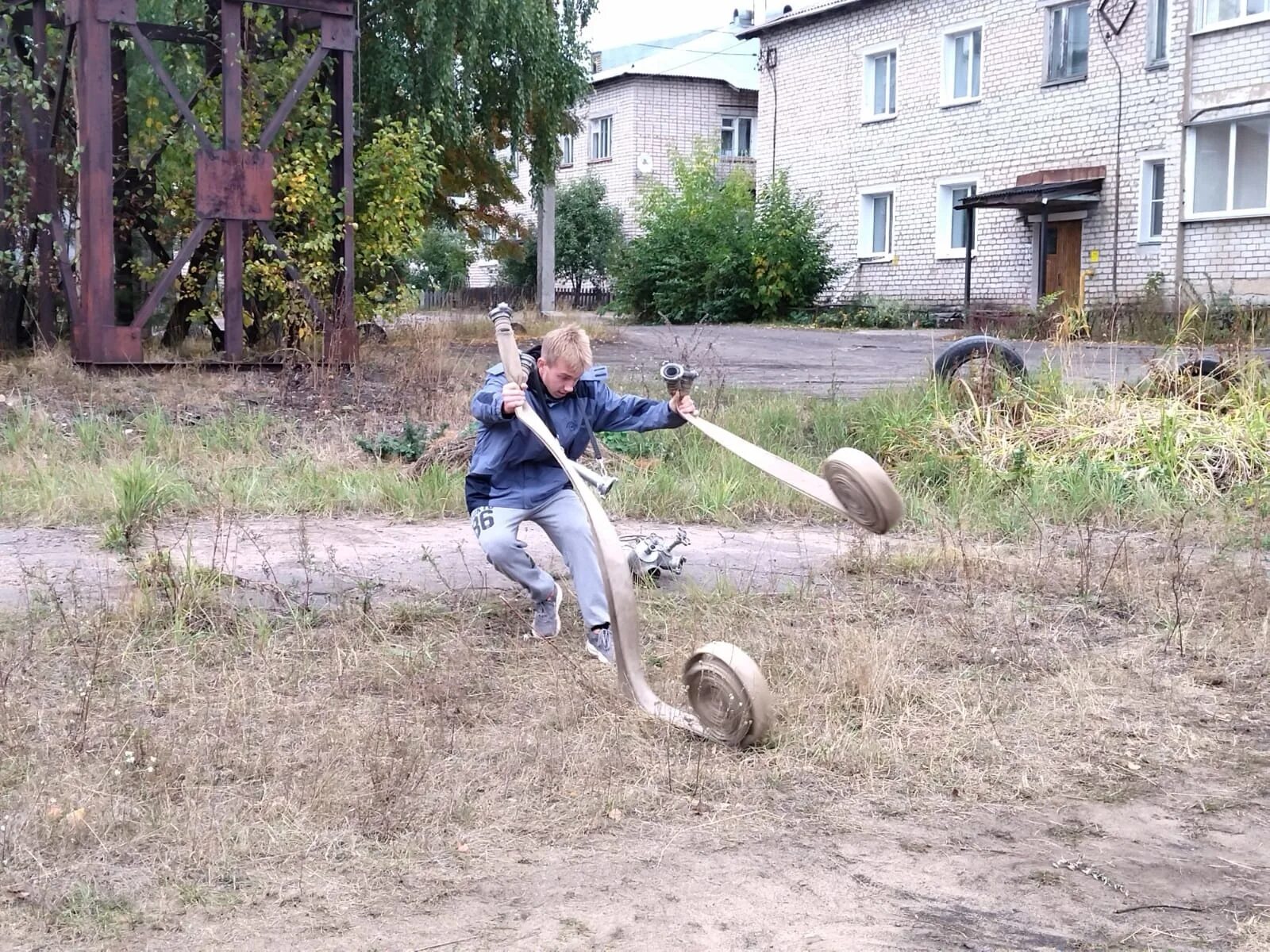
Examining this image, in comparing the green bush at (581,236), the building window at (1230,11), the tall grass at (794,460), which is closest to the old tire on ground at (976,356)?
the tall grass at (794,460)

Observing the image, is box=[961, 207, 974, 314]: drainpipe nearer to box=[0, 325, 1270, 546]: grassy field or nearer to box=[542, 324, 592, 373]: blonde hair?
box=[0, 325, 1270, 546]: grassy field

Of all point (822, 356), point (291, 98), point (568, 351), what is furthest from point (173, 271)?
point (822, 356)

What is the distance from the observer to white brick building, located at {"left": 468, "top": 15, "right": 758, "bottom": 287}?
43881mm

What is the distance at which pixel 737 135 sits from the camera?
44906mm

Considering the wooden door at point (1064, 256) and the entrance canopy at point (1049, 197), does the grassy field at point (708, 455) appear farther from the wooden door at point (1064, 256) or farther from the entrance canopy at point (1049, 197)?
the wooden door at point (1064, 256)

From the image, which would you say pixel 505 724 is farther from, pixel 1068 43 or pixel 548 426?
pixel 1068 43

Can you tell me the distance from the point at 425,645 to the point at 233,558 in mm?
1744

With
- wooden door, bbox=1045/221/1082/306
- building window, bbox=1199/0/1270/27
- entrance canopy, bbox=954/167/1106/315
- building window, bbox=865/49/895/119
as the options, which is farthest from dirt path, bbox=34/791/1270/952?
building window, bbox=865/49/895/119

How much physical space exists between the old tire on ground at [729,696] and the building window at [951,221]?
84.9 ft

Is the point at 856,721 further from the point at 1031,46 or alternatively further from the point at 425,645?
the point at 1031,46

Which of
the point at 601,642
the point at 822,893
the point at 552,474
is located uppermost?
the point at 552,474

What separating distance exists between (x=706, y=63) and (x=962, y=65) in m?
17.9

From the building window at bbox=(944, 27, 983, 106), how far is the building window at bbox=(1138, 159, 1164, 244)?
4.80 meters

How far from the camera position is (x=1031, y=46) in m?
26.7
